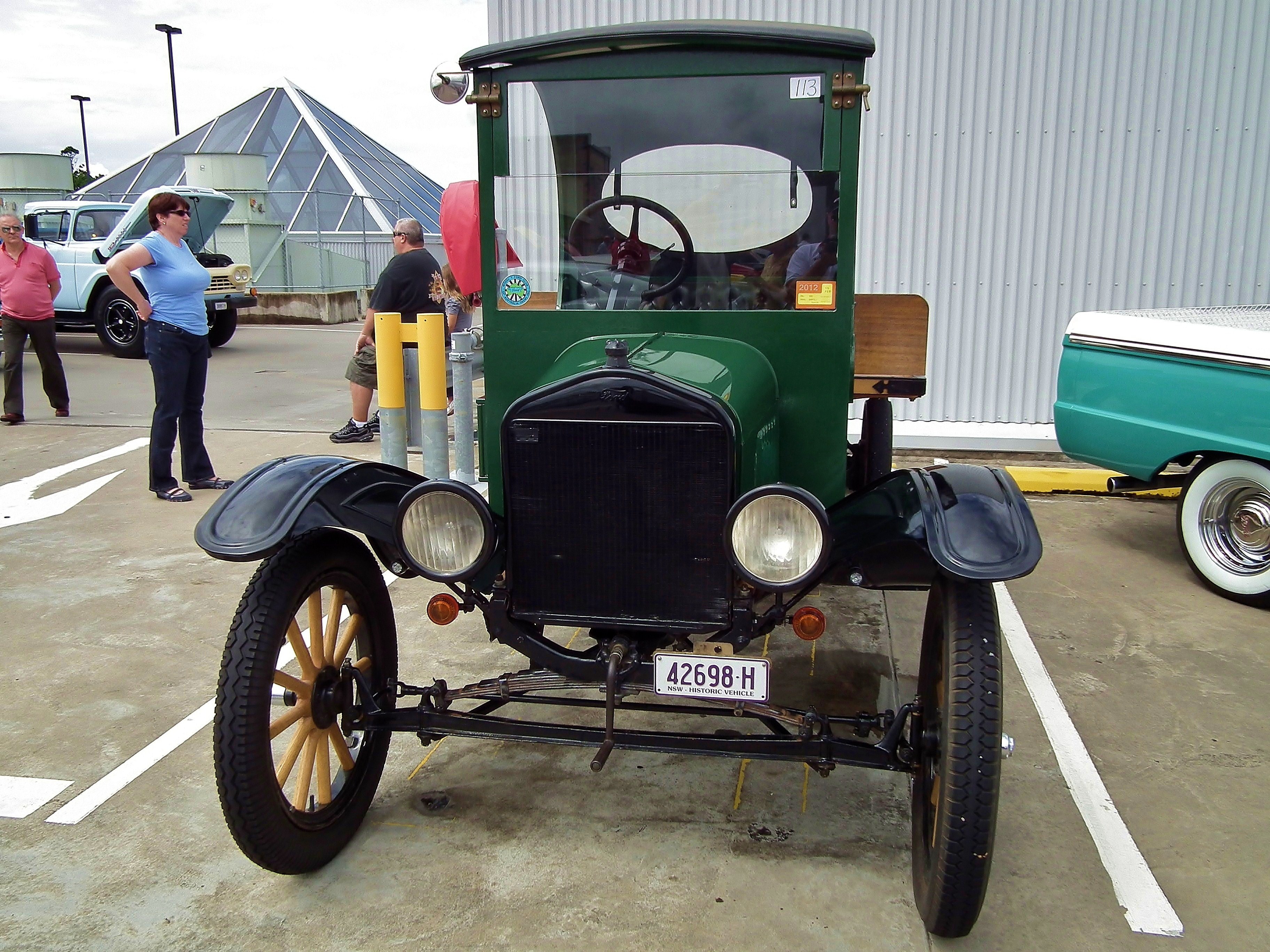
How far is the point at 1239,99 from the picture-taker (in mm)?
7574

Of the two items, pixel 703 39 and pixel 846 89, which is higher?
pixel 703 39

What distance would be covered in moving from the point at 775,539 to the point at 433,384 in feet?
11.1

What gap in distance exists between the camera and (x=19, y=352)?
8781 millimetres

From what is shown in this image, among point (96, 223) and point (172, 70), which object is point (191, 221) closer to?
point (96, 223)

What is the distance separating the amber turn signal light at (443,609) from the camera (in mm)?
2992

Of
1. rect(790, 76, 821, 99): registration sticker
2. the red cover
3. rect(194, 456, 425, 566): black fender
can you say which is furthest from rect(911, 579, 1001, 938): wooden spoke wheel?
the red cover

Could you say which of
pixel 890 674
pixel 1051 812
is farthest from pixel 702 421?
pixel 890 674

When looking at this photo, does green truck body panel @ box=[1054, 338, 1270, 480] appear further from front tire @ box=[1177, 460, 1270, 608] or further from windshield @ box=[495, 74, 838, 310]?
windshield @ box=[495, 74, 838, 310]

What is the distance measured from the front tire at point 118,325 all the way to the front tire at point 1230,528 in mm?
12470

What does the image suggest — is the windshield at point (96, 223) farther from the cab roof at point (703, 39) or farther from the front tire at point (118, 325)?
the cab roof at point (703, 39)

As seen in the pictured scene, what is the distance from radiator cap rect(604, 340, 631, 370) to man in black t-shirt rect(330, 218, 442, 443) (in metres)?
5.13

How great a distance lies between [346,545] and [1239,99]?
7686 millimetres

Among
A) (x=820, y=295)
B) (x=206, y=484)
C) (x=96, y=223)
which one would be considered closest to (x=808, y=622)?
→ (x=820, y=295)

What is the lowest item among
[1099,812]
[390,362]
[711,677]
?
[1099,812]
